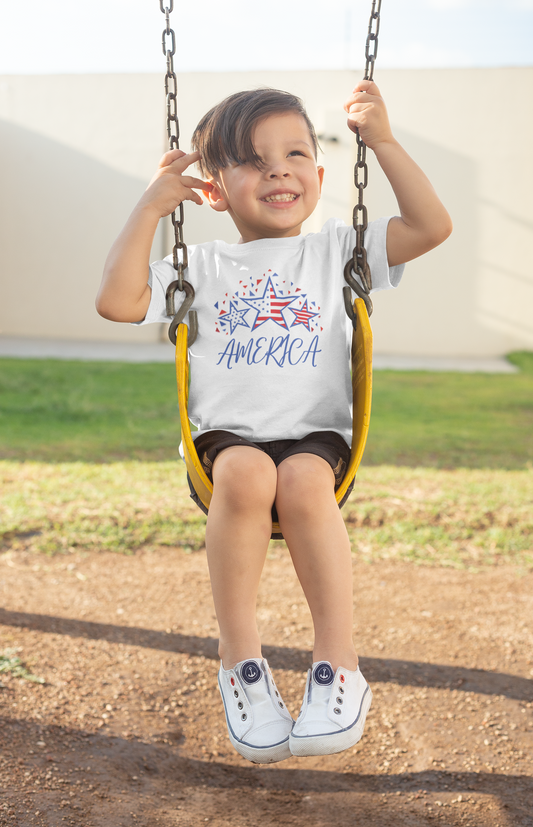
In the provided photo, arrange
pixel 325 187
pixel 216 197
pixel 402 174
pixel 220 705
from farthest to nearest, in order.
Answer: pixel 325 187
pixel 220 705
pixel 216 197
pixel 402 174

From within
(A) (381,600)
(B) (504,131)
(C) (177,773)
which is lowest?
(A) (381,600)

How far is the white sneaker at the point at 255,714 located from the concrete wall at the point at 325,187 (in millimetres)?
11193

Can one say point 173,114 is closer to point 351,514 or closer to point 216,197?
point 216,197

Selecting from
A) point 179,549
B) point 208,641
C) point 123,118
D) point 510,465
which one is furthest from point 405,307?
point 208,641

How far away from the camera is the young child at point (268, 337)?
5.70ft

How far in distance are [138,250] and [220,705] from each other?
1.60 meters

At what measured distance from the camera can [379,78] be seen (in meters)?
12.4

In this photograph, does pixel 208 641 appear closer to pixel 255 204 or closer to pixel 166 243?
pixel 255 204

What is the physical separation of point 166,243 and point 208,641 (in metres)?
10.8

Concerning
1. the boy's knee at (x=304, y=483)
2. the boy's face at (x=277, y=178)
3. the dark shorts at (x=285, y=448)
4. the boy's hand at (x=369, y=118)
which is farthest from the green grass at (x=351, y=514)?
the boy's hand at (x=369, y=118)

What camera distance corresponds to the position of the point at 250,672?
1724mm

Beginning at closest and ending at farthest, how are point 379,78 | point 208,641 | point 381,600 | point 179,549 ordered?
point 208,641 → point 381,600 → point 179,549 → point 379,78

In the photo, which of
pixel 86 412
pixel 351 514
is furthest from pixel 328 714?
pixel 86 412

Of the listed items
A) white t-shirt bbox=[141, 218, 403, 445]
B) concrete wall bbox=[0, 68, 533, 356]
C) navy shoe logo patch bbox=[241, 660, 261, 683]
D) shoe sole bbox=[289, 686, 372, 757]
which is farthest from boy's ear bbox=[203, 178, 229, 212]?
concrete wall bbox=[0, 68, 533, 356]
